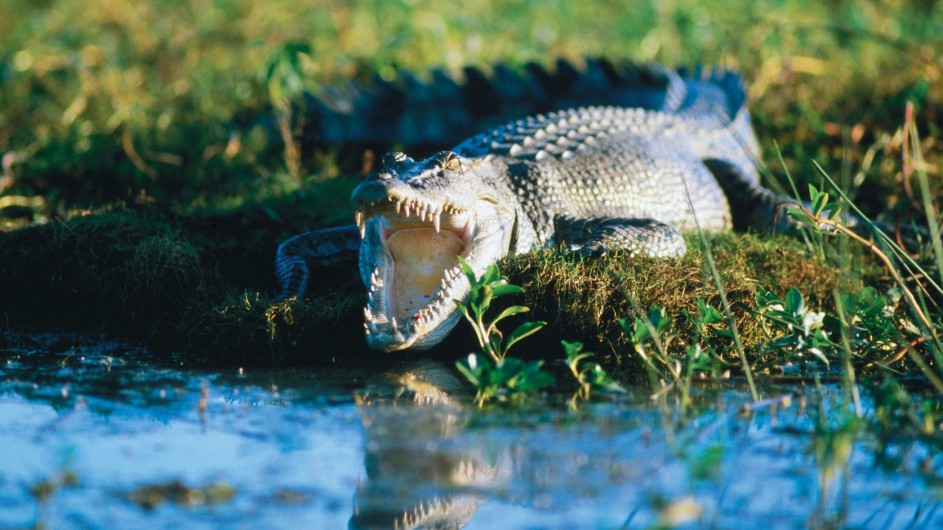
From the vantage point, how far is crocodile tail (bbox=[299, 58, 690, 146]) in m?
7.28

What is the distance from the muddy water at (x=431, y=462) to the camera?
3000 mm

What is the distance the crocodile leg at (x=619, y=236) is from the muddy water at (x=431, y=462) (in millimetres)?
1087

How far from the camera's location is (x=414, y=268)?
463 cm

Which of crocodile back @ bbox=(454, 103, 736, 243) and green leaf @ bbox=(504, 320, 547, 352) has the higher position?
crocodile back @ bbox=(454, 103, 736, 243)

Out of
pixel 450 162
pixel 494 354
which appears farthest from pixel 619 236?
pixel 494 354

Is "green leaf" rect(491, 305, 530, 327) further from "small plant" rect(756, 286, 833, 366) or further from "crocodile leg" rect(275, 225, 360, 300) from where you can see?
"crocodile leg" rect(275, 225, 360, 300)

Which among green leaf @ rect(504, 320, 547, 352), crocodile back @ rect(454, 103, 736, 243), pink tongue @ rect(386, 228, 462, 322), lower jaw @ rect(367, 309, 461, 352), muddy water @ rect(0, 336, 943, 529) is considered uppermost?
crocodile back @ rect(454, 103, 736, 243)

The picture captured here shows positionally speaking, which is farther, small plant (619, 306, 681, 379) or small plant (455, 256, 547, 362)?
small plant (455, 256, 547, 362)

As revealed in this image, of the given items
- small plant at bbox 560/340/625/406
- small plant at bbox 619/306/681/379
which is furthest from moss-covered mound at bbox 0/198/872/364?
small plant at bbox 560/340/625/406

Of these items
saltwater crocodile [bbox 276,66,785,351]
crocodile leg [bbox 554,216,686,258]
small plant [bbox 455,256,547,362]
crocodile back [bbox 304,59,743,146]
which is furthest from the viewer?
crocodile back [bbox 304,59,743,146]

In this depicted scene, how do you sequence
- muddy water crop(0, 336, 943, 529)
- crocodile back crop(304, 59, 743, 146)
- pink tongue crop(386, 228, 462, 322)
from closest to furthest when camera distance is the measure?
muddy water crop(0, 336, 943, 529), pink tongue crop(386, 228, 462, 322), crocodile back crop(304, 59, 743, 146)

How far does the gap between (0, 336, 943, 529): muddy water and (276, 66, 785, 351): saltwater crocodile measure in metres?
0.60

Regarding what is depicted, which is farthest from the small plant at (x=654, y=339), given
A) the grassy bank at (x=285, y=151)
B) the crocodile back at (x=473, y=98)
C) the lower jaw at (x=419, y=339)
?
the crocodile back at (x=473, y=98)

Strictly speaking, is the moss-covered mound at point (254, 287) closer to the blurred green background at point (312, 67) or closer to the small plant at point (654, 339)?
the small plant at point (654, 339)
